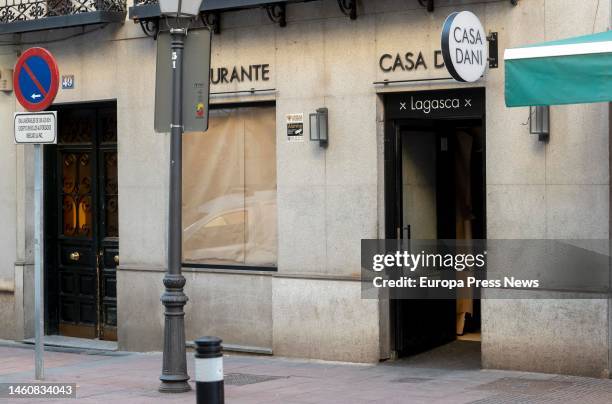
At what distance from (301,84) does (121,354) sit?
451 centimetres

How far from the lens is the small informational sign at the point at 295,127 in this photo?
44.6 ft

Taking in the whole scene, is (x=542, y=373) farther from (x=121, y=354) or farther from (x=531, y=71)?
(x=121, y=354)

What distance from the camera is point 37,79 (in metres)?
11.7

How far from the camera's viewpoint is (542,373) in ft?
38.6

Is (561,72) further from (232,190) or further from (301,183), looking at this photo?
(232,190)

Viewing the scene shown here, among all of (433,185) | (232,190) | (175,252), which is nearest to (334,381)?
(175,252)

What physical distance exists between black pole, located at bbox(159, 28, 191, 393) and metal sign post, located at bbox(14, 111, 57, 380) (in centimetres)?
152

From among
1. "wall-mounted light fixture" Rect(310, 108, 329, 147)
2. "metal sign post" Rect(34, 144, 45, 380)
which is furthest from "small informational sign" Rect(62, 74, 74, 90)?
"wall-mounted light fixture" Rect(310, 108, 329, 147)

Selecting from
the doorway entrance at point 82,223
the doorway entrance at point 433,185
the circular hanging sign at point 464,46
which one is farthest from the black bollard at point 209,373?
the doorway entrance at point 82,223

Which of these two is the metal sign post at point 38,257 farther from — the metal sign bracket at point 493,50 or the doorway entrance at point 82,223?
the metal sign bracket at point 493,50

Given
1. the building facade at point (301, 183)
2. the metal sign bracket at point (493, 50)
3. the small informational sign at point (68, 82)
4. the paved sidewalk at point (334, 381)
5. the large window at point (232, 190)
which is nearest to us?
the paved sidewalk at point (334, 381)

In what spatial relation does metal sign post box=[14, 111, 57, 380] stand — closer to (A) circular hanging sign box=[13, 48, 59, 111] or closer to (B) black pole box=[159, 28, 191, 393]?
(A) circular hanging sign box=[13, 48, 59, 111]

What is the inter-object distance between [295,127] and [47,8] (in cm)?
447

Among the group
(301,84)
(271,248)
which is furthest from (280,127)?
(271,248)
